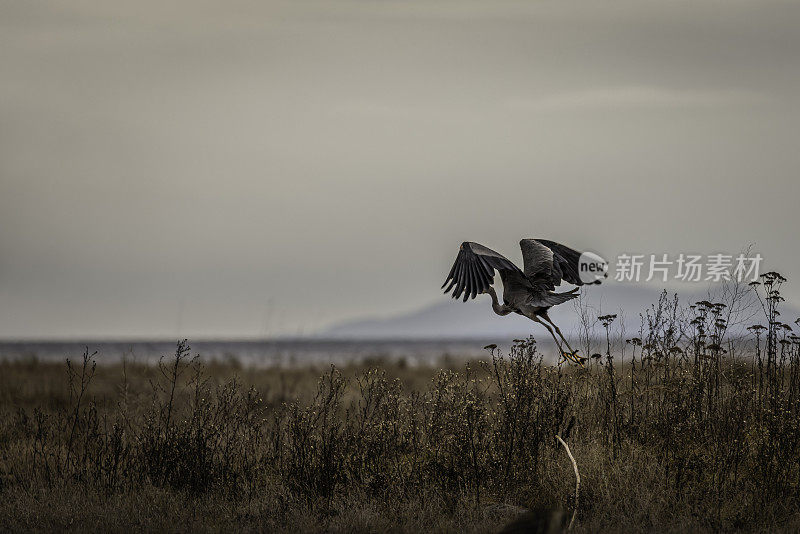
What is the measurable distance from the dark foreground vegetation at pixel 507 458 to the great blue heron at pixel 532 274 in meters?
0.47

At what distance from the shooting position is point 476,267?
8602 mm

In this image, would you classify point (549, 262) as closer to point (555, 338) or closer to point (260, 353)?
point (555, 338)

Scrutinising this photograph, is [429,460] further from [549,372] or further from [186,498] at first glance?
[186,498]

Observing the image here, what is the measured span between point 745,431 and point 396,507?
3.78 meters

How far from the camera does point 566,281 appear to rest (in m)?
9.74

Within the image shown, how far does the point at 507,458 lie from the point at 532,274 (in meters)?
1.94

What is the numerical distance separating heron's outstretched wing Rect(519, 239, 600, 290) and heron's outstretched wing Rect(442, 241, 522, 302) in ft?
2.68

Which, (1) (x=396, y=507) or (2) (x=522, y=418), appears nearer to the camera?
(1) (x=396, y=507)

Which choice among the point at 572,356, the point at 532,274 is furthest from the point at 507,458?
the point at 532,274

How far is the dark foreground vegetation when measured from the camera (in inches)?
330

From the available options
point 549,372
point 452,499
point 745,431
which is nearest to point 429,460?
point 452,499

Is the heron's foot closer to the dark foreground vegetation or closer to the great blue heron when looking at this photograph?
the great blue heron

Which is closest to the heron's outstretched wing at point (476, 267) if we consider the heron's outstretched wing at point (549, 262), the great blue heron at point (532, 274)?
the great blue heron at point (532, 274)

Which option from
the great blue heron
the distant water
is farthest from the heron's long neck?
the distant water
